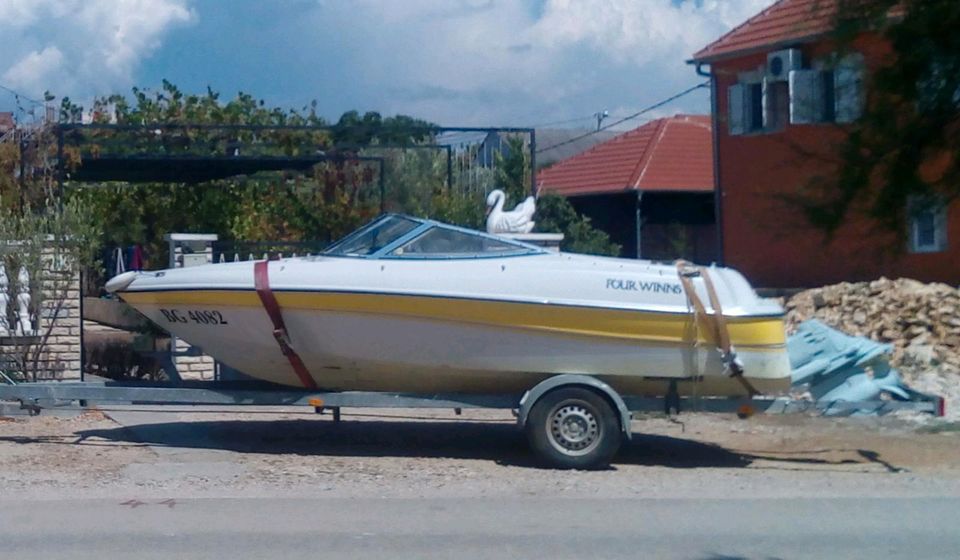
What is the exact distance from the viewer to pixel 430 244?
12.4 m

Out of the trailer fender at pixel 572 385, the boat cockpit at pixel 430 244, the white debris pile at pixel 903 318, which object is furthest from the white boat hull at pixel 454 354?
the white debris pile at pixel 903 318

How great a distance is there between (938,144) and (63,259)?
11.7 m

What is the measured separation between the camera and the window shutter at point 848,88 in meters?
5.56

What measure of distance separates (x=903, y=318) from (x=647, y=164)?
18132 mm

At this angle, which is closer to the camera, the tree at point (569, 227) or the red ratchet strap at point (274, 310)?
the red ratchet strap at point (274, 310)

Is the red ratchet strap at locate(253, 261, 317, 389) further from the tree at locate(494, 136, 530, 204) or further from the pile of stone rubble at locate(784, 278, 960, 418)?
the tree at locate(494, 136, 530, 204)

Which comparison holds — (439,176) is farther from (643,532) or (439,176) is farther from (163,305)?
(643,532)

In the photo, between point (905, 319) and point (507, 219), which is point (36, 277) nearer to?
point (507, 219)

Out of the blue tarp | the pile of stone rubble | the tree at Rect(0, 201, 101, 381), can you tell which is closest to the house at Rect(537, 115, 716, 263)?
the pile of stone rubble

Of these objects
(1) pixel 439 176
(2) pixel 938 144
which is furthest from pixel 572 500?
(1) pixel 439 176

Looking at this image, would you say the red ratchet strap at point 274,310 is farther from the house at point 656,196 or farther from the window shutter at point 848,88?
the house at point 656,196

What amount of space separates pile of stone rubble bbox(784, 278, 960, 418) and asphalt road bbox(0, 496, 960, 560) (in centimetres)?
651

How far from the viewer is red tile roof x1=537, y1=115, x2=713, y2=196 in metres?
35.8

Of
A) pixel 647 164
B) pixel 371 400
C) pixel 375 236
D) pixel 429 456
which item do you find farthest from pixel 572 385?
pixel 647 164
